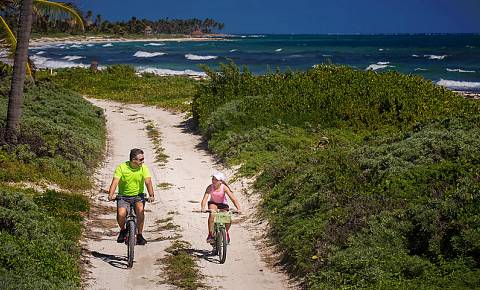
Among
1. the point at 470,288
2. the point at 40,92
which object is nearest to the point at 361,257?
the point at 470,288

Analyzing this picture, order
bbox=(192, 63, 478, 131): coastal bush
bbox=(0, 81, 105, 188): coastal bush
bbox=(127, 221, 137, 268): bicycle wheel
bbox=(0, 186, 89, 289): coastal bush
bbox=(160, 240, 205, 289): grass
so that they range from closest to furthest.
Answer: bbox=(0, 186, 89, 289): coastal bush < bbox=(160, 240, 205, 289): grass < bbox=(127, 221, 137, 268): bicycle wheel < bbox=(0, 81, 105, 188): coastal bush < bbox=(192, 63, 478, 131): coastal bush

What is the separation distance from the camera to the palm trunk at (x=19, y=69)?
54.6 ft

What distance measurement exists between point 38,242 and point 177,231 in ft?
12.0

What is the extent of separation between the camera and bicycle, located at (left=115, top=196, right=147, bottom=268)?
10547 millimetres

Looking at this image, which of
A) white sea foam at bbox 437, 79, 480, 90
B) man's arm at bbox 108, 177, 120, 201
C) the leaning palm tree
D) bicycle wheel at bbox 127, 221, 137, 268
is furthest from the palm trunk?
white sea foam at bbox 437, 79, 480, 90

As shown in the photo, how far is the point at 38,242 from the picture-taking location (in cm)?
1003

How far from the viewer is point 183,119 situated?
29.5 m

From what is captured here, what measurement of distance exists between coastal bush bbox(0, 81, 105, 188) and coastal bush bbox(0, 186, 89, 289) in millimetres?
2434

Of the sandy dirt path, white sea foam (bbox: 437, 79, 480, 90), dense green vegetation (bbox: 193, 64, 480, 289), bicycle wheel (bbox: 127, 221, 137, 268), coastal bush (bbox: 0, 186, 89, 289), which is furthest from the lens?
white sea foam (bbox: 437, 79, 480, 90)

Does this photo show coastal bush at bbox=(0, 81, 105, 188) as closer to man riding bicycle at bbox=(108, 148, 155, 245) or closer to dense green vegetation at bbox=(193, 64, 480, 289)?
dense green vegetation at bbox=(193, 64, 480, 289)

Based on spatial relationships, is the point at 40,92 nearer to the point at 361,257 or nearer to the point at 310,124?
the point at 310,124

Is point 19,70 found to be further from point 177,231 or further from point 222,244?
point 222,244

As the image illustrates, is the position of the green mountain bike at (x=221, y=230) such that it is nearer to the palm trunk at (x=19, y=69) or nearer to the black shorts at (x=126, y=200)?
the black shorts at (x=126, y=200)

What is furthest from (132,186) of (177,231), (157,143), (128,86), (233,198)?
(128,86)
